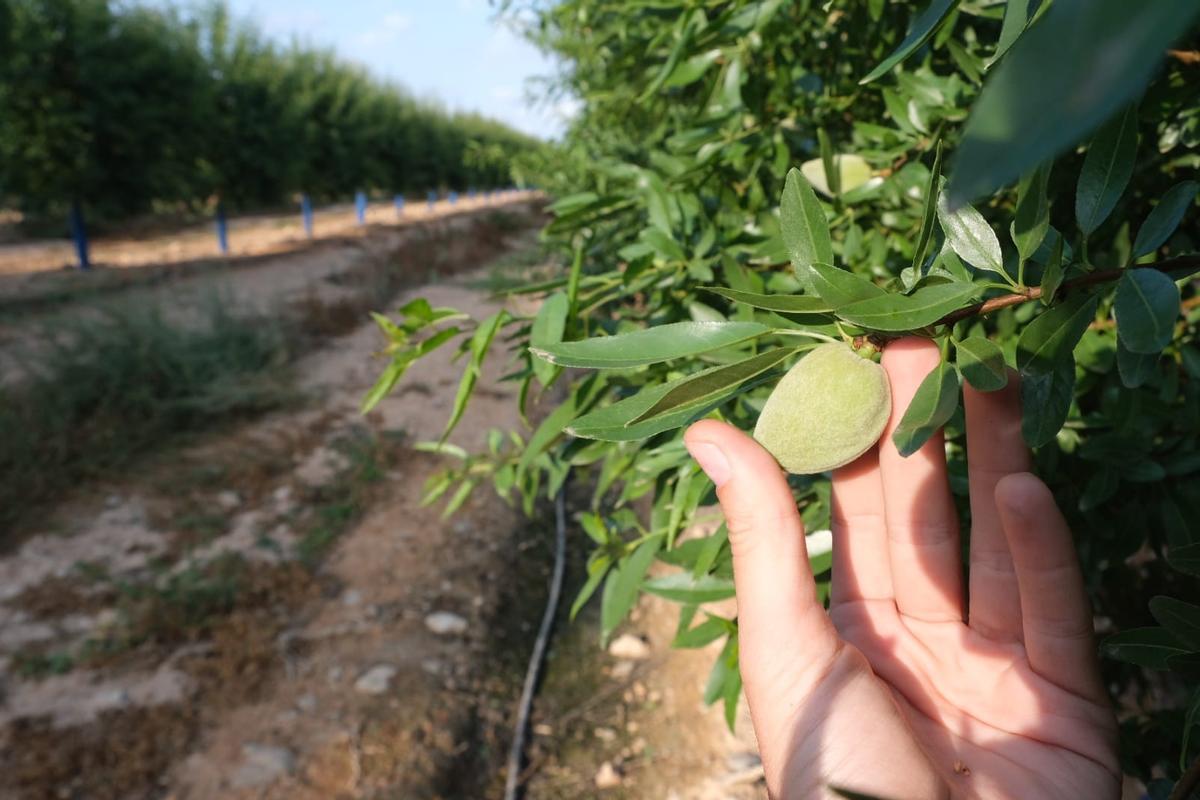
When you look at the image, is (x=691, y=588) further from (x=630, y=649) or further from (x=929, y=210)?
(x=630, y=649)

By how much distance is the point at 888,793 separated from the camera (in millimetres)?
683

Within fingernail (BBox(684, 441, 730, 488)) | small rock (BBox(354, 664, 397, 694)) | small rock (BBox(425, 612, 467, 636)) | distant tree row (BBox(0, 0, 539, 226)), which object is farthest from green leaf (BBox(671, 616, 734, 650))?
distant tree row (BBox(0, 0, 539, 226))

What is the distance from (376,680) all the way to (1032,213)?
106 inches

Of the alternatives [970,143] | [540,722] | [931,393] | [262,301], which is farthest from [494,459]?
[262,301]

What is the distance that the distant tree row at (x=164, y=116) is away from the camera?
35.0 ft

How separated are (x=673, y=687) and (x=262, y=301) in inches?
259

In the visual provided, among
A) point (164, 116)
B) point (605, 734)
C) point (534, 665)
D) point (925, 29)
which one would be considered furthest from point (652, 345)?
point (164, 116)

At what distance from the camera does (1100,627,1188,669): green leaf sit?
612 mm

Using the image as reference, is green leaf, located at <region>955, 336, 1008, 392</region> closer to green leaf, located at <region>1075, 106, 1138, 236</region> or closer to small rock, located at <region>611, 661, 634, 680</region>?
green leaf, located at <region>1075, 106, 1138, 236</region>

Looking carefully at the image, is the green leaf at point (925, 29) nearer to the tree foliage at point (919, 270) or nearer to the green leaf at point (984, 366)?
the tree foliage at point (919, 270)

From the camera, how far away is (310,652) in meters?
2.83

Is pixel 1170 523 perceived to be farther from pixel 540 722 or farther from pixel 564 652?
pixel 564 652

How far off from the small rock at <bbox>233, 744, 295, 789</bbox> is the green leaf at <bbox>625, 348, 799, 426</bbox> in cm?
231

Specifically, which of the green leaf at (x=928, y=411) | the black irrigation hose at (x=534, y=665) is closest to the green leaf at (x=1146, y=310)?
the green leaf at (x=928, y=411)
